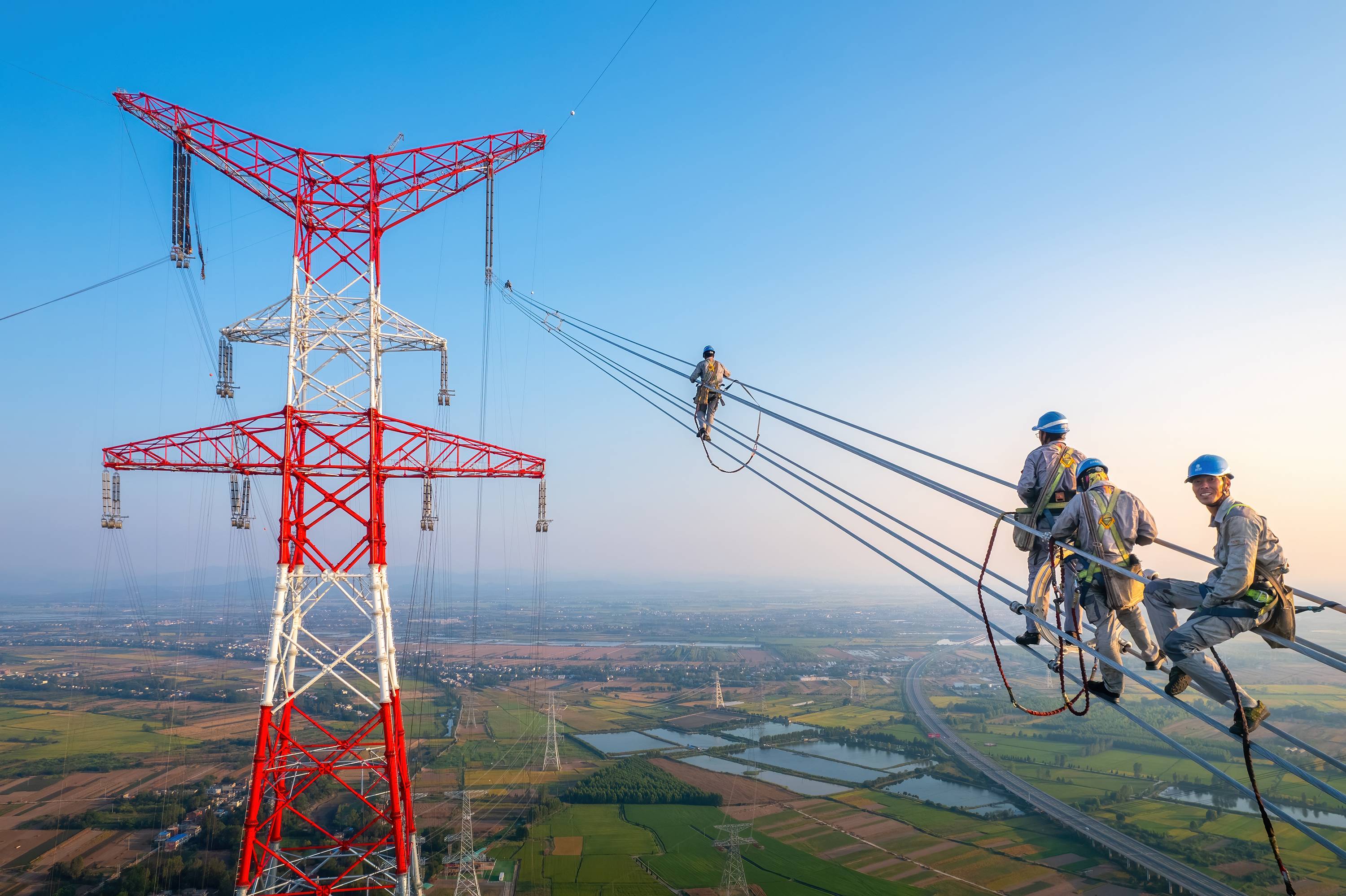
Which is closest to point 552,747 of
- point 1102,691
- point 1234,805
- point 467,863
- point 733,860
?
point 467,863

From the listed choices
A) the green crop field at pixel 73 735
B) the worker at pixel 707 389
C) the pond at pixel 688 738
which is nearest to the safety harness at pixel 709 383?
the worker at pixel 707 389

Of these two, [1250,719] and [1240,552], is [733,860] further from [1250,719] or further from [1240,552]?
[1240,552]

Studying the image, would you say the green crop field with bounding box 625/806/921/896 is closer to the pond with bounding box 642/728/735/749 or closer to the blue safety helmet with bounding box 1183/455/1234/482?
the pond with bounding box 642/728/735/749

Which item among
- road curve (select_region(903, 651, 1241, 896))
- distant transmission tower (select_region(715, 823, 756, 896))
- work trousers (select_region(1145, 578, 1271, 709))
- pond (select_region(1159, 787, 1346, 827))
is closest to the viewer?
work trousers (select_region(1145, 578, 1271, 709))

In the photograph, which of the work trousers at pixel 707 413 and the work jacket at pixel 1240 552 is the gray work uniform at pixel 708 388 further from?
the work jacket at pixel 1240 552

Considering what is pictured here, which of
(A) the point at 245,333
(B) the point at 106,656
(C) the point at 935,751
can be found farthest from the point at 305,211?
(B) the point at 106,656

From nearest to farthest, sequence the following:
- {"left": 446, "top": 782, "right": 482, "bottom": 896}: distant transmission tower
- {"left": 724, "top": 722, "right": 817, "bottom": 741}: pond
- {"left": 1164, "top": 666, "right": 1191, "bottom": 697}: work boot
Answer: {"left": 1164, "top": 666, "right": 1191, "bottom": 697}: work boot → {"left": 446, "top": 782, "right": 482, "bottom": 896}: distant transmission tower → {"left": 724, "top": 722, "right": 817, "bottom": 741}: pond

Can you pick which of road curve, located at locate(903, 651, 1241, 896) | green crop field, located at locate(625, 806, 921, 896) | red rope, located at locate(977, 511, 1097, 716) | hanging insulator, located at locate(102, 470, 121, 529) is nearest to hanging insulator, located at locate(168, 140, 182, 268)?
hanging insulator, located at locate(102, 470, 121, 529)
